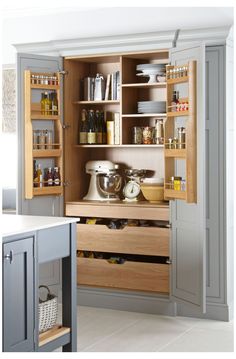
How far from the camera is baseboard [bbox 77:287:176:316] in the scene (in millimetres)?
5371

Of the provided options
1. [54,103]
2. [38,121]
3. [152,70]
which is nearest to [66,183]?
[38,121]

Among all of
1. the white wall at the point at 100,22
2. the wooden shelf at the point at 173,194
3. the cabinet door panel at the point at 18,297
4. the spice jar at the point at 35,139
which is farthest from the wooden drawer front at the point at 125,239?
the cabinet door panel at the point at 18,297

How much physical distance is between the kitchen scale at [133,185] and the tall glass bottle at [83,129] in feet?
1.54

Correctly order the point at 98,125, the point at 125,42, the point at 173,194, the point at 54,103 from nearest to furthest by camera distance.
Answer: the point at 173,194 → the point at 125,42 → the point at 54,103 → the point at 98,125

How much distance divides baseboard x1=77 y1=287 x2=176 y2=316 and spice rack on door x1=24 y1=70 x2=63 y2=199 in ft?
2.87

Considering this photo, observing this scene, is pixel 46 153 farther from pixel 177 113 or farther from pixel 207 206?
pixel 207 206

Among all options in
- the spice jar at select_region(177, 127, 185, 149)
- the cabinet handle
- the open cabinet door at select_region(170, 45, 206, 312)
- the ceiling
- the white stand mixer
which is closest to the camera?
the cabinet handle

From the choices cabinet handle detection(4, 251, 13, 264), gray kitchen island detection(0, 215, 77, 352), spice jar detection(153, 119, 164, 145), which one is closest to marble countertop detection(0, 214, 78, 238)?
gray kitchen island detection(0, 215, 77, 352)

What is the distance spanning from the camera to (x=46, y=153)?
5621mm

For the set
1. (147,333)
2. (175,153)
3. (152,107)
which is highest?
(152,107)

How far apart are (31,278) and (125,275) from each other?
6.45 ft

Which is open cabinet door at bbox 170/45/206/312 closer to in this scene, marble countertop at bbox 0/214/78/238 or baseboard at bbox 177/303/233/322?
baseboard at bbox 177/303/233/322
